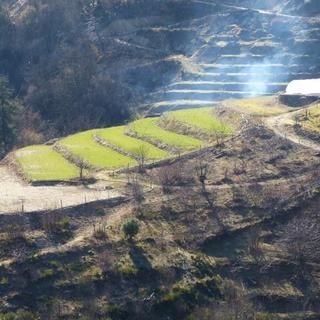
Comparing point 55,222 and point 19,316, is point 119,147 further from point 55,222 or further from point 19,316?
point 19,316

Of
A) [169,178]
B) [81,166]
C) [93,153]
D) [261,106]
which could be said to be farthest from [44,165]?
[261,106]

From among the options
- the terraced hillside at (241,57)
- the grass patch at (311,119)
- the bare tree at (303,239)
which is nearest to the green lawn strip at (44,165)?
the bare tree at (303,239)

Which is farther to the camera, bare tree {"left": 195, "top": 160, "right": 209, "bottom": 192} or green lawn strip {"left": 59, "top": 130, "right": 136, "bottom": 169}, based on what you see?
green lawn strip {"left": 59, "top": 130, "right": 136, "bottom": 169}

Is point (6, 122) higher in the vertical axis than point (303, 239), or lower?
higher

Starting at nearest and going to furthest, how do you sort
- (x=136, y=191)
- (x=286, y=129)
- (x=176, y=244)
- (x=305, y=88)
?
(x=176, y=244) < (x=136, y=191) < (x=286, y=129) < (x=305, y=88)

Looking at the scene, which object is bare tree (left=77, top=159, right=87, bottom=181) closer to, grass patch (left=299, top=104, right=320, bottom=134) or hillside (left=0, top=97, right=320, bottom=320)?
hillside (left=0, top=97, right=320, bottom=320)

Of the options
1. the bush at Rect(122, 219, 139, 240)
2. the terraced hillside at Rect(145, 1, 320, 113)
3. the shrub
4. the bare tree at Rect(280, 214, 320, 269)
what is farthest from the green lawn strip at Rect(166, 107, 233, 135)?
the shrub

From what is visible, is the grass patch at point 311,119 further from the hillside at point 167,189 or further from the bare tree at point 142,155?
the bare tree at point 142,155
